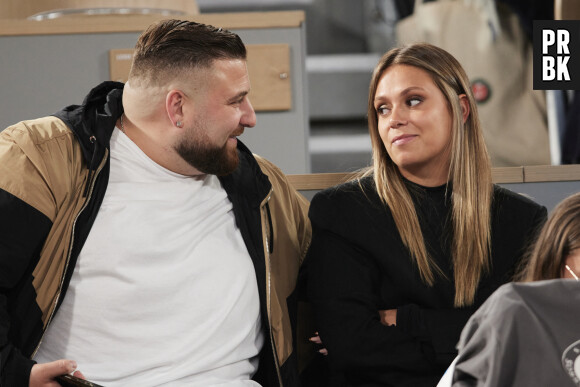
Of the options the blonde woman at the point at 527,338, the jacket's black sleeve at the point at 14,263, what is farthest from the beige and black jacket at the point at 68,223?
the blonde woman at the point at 527,338

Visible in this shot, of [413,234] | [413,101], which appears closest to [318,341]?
[413,234]

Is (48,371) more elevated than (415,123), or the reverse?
(415,123)

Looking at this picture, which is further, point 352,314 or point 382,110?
point 382,110

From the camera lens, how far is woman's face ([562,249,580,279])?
1238 millimetres

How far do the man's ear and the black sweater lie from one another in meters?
0.34

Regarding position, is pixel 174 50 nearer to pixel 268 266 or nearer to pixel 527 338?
pixel 268 266

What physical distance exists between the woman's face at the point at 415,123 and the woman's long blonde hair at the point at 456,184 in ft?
0.07

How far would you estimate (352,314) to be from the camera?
1616 millimetres

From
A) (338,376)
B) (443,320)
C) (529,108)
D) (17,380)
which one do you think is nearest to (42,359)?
(17,380)

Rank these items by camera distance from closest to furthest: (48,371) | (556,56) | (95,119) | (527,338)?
(527,338)
(48,371)
(95,119)
(556,56)

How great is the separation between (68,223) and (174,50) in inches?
16.9

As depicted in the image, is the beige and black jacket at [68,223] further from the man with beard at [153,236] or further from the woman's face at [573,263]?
the woman's face at [573,263]

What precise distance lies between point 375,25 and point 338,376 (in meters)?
2.93

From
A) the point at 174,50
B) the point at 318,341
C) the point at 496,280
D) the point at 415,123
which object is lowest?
the point at 318,341
